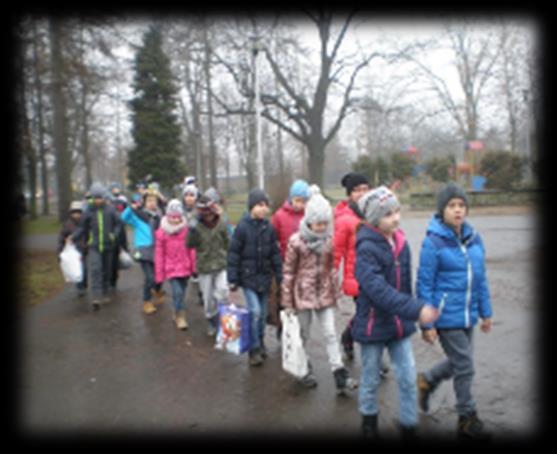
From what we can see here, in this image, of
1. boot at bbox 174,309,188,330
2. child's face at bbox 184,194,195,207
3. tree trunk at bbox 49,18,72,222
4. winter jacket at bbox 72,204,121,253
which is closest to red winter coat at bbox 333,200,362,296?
boot at bbox 174,309,188,330

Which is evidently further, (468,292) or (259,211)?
(259,211)

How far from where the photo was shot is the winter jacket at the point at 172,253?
249 inches

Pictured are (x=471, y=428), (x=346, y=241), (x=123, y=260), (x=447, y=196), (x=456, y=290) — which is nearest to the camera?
(x=471, y=428)

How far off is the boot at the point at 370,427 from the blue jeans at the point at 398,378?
0.03 meters

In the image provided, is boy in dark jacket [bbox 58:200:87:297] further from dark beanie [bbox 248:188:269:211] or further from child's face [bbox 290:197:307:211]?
child's face [bbox 290:197:307:211]

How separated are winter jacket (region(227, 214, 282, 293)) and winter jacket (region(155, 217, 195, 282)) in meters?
1.43

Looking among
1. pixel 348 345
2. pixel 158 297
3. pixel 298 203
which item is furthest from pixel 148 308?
pixel 348 345

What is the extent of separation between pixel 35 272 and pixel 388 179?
28.2 metres

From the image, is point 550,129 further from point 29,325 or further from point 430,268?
point 29,325

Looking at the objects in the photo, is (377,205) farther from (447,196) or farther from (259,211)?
(259,211)

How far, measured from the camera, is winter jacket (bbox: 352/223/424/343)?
325 cm

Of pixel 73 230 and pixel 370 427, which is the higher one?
pixel 73 230

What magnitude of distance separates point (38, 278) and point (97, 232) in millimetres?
4194

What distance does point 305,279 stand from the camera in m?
4.37
